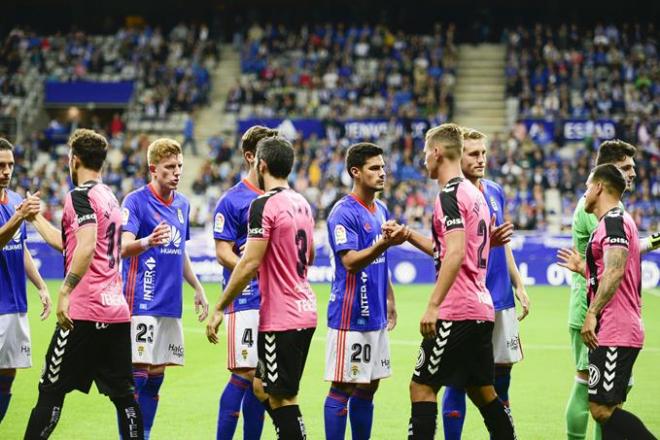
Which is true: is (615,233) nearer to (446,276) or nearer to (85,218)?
(446,276)

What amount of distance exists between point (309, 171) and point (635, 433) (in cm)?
2538

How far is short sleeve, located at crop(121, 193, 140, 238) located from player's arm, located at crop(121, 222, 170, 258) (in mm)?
101

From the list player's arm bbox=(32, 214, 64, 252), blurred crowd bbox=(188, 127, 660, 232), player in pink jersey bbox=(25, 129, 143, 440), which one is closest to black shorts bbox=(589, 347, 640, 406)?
player in pink jersey bbox=(25, 129, 143, 440)

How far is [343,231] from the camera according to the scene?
7.49 m

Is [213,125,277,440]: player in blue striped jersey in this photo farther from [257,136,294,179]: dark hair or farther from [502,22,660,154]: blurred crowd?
[502,22,660,154]: blurred crowd

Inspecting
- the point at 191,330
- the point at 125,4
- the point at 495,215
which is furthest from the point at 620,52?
the point at 495,215

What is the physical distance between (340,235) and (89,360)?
206 cm

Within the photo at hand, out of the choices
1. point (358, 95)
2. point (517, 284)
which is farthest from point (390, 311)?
point (358, 95)

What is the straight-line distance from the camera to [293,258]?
6.76m

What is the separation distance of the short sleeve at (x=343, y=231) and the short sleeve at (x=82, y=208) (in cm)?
181

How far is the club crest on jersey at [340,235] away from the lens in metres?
7.46

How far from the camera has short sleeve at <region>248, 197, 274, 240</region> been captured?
21.8 feet

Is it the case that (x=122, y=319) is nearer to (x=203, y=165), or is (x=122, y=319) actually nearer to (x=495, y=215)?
(x=495, y=215)

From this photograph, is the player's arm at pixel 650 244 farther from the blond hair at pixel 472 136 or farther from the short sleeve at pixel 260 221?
the short sleeve at pixel 260 221
